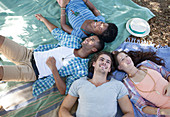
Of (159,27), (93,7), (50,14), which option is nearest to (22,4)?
(50,14)

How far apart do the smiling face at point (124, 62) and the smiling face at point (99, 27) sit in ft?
2.31

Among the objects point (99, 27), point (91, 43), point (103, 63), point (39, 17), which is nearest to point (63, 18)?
point (39, 17)

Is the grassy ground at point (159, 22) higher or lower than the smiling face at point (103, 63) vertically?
higher

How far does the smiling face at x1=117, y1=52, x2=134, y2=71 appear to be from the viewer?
7.77ft

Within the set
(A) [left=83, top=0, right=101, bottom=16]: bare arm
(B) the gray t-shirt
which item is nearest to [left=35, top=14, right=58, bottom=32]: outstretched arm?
(A) [left=83, top=0, right=101, bottom=16]: bare arm

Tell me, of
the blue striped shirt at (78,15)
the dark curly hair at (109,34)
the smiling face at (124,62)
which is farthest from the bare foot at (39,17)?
the smiling face at (124,62)

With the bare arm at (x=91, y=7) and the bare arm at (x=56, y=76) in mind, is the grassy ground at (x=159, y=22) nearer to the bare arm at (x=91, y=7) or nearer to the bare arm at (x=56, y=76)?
the bare arm at (x=91, y=7)

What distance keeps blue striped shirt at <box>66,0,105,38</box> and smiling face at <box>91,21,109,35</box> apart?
252 millimetres

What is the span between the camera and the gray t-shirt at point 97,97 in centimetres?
198

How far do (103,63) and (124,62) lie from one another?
398 mm

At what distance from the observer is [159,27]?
3.58 meters

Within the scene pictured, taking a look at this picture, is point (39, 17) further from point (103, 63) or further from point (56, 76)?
point (103, 63)

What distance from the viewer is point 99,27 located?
2.84 m

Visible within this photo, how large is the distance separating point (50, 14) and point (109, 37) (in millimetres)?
1652
